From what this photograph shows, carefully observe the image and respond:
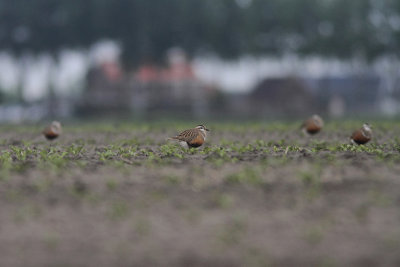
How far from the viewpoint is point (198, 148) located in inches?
570

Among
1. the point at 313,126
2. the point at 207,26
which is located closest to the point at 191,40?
the point at 207,26

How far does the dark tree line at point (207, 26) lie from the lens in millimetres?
55125

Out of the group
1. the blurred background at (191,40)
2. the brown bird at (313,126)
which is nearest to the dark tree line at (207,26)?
the blurred background at (191,40)

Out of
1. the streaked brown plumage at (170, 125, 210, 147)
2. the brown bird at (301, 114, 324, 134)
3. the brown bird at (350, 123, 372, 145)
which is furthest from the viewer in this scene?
the brown bird at (301, 114, 324, 134)

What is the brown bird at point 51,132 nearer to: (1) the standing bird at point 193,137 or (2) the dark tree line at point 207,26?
(1) the standing bird at point 193,137

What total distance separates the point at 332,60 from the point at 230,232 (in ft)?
204

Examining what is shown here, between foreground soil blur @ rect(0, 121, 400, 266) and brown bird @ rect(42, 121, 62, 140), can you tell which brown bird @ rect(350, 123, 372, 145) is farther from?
brown bird @ rect(42, 121, 62, 140)

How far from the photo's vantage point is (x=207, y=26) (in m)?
55.2

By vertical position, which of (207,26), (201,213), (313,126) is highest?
(207,26)

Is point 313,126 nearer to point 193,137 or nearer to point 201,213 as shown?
point 193,137

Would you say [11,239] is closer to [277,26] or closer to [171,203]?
[171,203]

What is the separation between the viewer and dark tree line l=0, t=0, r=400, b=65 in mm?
55125

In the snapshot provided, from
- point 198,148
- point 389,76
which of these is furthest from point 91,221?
point 389,76

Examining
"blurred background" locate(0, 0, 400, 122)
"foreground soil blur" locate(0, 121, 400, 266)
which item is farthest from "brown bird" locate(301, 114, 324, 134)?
"blurred background" locate(0, 0, 400, 122)
